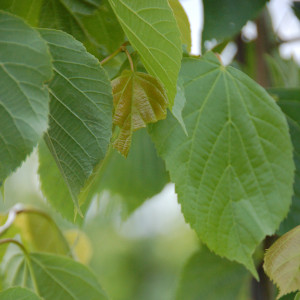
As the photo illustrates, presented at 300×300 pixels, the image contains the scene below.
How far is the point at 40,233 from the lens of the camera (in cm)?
76

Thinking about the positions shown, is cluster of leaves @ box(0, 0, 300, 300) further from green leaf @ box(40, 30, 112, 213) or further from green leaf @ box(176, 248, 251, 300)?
green leaf @ box(176, 248, 251, 300)

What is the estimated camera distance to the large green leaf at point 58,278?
591mm

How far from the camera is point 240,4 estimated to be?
31.6 inches

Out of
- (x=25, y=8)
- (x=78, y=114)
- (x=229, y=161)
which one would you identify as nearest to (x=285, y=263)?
(x=229, y=161)

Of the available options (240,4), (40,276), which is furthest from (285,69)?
(40,276)

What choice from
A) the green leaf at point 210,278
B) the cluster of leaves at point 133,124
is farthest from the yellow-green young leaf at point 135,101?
the green leaf at point 210,278

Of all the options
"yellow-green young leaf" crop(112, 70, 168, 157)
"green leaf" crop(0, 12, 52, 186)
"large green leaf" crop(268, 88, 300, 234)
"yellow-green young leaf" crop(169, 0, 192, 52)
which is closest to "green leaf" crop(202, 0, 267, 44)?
"large green leaf" crop(268, 88, 300, 234)

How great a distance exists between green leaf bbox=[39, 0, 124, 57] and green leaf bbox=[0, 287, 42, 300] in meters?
0.27

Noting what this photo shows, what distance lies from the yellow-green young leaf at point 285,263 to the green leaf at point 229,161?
5 cm

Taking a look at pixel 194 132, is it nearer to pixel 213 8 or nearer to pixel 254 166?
pixel 254 166

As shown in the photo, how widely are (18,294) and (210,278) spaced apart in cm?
52

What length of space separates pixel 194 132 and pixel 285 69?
594 millimetres

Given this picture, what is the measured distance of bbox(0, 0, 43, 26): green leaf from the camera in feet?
1.80

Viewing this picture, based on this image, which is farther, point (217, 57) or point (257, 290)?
point (257, 290)
